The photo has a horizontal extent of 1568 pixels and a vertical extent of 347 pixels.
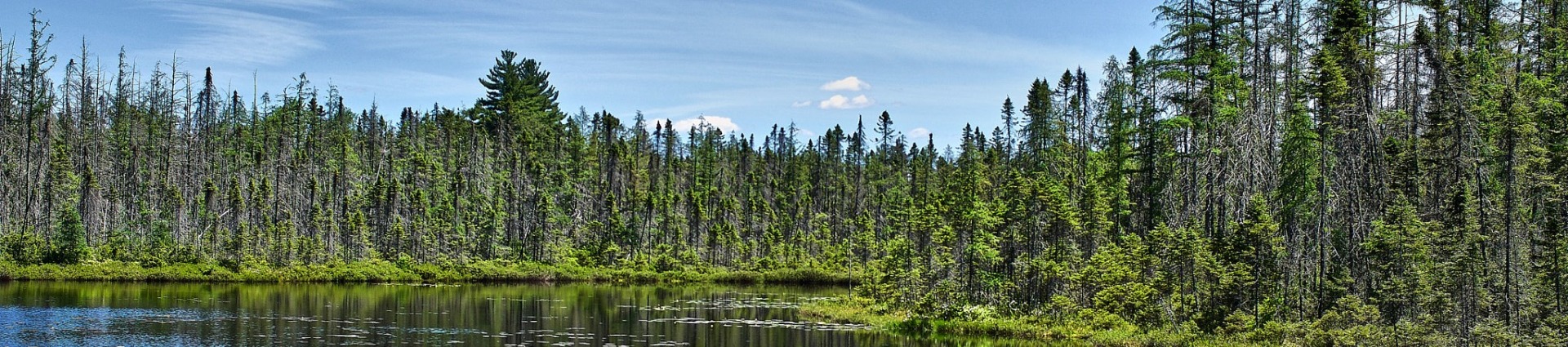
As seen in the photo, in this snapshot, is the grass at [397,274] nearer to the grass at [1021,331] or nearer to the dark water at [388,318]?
the dark water at [388,318]

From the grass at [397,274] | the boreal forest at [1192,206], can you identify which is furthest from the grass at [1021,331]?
the grass at [397,274]

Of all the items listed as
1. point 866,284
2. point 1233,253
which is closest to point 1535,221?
point 1233,253

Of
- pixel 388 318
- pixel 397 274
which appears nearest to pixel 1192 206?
pixel 388 318

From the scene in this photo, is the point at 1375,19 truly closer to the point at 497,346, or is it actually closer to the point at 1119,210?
the point at 1119,210

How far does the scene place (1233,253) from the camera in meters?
34.0

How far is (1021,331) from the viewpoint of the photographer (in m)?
38.4

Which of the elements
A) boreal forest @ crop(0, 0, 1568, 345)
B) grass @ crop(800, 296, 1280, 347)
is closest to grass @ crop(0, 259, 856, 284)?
boreal forest @ crop(0, 0, 1568, 345)

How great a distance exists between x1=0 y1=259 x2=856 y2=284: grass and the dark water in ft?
15.3

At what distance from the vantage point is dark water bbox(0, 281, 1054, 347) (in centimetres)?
3469

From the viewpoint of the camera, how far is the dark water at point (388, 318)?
114ft

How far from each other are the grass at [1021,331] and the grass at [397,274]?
58.7 ft

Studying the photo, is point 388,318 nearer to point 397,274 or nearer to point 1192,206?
point 1192,206

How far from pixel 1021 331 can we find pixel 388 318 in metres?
22.5

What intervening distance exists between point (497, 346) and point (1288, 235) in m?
24.4
